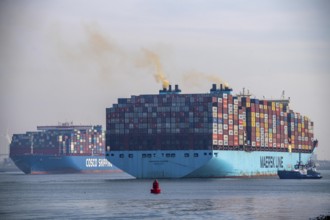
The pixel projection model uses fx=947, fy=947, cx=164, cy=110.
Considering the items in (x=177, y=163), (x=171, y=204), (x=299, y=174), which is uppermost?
(x=177, y=163)

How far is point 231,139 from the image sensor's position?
608 ft

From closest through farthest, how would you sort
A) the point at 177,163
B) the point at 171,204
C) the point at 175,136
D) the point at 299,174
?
the point at 171,204
the point at 177,163
the point at 175,136
the point at 299,174

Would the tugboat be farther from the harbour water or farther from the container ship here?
the harbour water

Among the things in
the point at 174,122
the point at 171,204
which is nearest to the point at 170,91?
the point at 174,122

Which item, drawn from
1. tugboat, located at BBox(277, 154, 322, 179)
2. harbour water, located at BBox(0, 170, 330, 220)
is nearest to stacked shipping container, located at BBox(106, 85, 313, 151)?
tugboat, located at BBox(277, 154, 322, 179)

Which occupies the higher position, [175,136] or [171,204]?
[175,136]

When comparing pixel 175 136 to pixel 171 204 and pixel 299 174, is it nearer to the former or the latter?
pixel 299 174

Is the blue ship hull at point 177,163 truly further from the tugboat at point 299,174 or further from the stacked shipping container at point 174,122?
the tugboat at point 299,174

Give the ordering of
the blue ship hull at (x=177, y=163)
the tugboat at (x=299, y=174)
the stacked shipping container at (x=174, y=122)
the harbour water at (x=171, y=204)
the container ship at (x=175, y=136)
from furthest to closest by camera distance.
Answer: the tugboat at (x=299, y=174)
the stacked shipping container at (x=174, y=122)
the container ship at (x=175, y=136)
the blue ship hull at (x=177, y=163)
the harbour water at (x=171, y=204)

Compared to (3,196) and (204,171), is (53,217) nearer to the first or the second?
(3,196)

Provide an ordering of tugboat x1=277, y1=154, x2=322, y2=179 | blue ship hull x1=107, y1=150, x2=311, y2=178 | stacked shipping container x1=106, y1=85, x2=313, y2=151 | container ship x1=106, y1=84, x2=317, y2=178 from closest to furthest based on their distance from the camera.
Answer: blue ship hull x1=107, y1=150, x2=311, y2=178
container ship x1=106, y1=84, x2=317, y2=178
stacked shipping container x1=106, y1=85, x2=313, y2=151
tugboat x1=277, y1=154, x2=322, y2=179

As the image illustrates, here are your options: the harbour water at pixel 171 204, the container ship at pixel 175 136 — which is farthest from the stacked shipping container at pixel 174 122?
the harbour water at pixel 171 204

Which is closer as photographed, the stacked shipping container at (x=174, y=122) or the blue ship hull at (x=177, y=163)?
the blue ship hull at (x=177, y=163)

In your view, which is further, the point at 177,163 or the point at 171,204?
the point at 177,163
